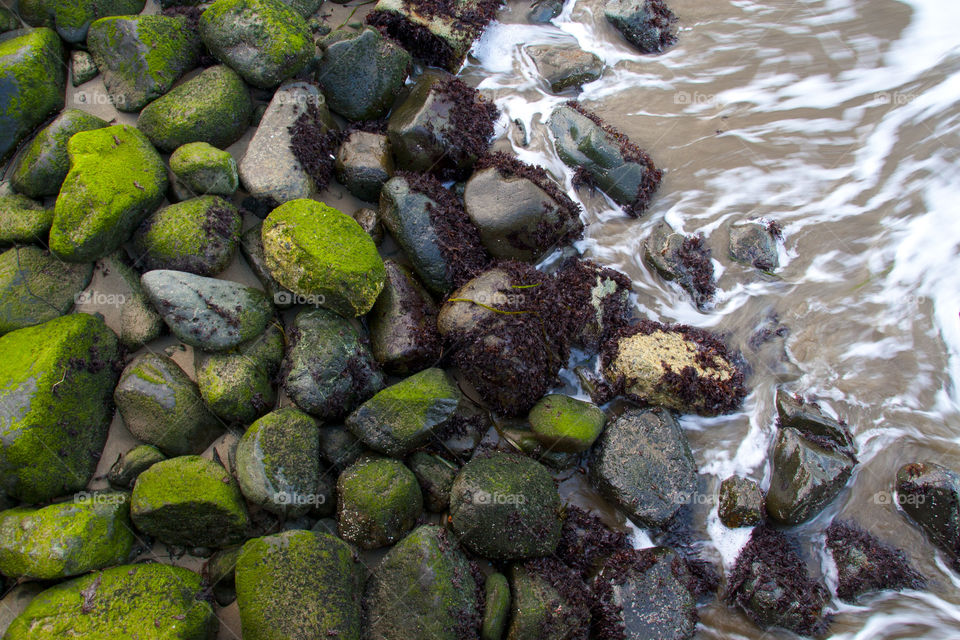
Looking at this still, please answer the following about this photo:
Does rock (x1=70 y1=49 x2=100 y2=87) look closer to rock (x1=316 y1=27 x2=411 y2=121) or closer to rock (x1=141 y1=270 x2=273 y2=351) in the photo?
rock (x1=316 y1=27 x2=411 y2=121)

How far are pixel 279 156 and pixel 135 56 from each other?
1.72m

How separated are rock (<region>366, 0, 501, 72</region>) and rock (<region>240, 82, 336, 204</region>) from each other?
1342mm

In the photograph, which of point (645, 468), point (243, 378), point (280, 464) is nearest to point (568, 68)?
point (645, 468)

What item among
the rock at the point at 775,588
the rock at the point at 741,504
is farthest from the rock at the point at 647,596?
the rock at the point at 741,504

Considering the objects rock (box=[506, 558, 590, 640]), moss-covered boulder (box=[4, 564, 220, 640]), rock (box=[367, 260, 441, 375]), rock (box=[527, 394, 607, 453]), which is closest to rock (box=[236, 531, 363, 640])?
moss-covered boulder (box=[4, 564, 220, 640])

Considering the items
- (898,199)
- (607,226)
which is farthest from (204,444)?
(898,199)

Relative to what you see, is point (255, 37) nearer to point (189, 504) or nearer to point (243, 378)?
point (243, 378)

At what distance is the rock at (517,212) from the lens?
561cm

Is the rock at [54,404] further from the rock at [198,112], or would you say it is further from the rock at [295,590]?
the rock at [198,112]

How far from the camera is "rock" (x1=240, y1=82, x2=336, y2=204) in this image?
17.8 feet

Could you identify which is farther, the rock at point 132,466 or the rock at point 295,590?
the rock at point 132,466

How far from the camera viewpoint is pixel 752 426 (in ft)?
17.4

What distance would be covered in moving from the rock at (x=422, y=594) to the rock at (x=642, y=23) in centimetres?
584

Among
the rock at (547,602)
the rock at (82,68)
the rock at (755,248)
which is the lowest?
the rock at (547,602)
